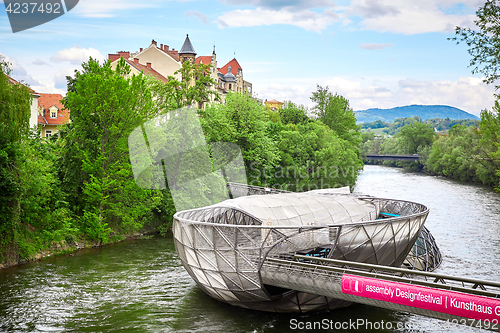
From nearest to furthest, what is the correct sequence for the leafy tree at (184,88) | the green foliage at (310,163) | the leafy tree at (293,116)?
the leafy tree at (184,88), the green foliage at (310,163), the leafy tree at (293,116)

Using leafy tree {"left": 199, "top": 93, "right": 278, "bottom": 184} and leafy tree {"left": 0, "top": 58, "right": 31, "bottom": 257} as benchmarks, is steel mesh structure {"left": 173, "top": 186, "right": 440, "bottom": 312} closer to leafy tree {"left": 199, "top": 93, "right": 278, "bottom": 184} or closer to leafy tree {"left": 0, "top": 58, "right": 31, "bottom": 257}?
leafy tree {"left": 0, "top": 58, "right": 31, "bottom": 257}

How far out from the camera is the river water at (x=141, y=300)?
17.1 meters

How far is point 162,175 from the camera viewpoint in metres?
36.8

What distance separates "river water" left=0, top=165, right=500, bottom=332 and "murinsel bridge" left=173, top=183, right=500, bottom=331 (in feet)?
3.27

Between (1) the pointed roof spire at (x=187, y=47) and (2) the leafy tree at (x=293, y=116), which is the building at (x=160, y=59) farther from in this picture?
(2) the leafy tree at (x=293, y=116)

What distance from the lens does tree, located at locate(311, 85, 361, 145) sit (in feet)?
245

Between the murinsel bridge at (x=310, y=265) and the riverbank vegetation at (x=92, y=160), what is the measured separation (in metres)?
10.7

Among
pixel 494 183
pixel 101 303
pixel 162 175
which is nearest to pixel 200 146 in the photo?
pixel 162 175

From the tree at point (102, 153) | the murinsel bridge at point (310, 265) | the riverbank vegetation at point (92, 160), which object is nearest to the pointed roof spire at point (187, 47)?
the riverbank vegetation at point (92, 160)

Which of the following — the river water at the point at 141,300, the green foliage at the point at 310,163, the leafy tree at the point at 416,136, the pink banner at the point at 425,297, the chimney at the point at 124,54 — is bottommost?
the river water at the point at 141,300

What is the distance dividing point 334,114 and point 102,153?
165ft

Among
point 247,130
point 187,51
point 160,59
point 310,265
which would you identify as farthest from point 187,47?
point 310,265

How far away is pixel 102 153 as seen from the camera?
3197 centimetres

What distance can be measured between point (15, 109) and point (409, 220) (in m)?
20.4
